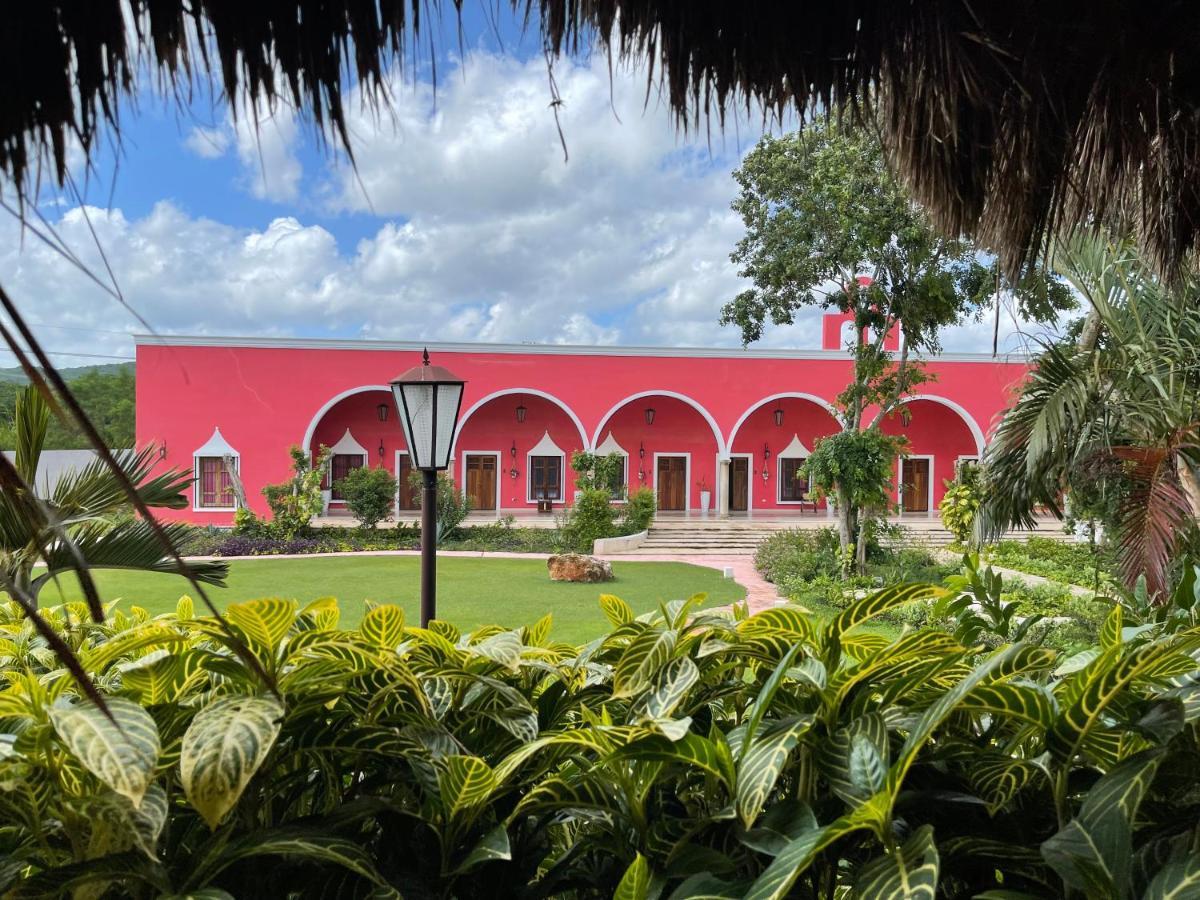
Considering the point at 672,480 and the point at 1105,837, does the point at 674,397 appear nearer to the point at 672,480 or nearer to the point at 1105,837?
the point at 672,480

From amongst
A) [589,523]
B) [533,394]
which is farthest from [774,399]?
[589,523]

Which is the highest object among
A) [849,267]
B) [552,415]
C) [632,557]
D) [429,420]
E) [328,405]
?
[849,267]

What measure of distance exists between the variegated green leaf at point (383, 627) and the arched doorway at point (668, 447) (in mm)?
16585

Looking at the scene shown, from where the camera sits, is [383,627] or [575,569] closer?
[383,627]

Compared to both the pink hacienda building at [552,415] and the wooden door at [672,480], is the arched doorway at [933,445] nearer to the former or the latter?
the pink hacienda building at [552,415]

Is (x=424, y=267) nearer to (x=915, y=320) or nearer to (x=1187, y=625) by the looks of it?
(x=915, y=320)

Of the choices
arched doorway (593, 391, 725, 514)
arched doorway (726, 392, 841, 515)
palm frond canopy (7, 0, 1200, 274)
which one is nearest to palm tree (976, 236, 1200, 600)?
palm frond canopy (7, 0, 1200, 274)

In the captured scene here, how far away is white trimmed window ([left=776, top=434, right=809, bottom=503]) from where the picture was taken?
1817 cm

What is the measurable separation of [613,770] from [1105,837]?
407mm

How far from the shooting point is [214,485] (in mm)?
16234

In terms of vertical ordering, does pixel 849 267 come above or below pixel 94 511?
above

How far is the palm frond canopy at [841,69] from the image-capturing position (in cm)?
81

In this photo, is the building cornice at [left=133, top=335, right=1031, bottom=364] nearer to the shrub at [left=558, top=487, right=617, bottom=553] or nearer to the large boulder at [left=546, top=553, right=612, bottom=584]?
the shrub at [left=558, top=487, right=617, bottom=553]

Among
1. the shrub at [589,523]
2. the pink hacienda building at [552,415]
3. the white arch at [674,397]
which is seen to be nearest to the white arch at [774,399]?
the pink hacienda building at [552,415]
